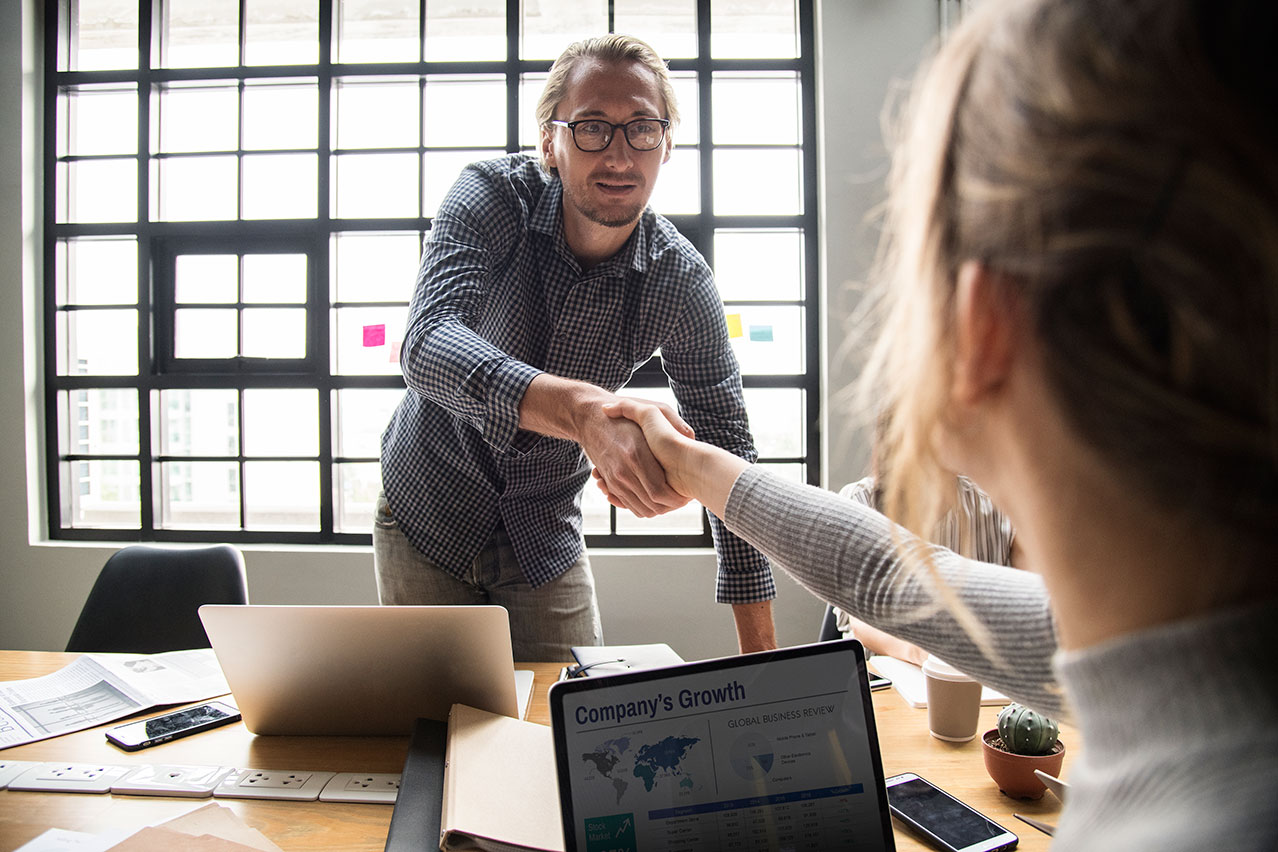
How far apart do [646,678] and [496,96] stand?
10.8 ft

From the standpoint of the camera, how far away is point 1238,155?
0.31 metres

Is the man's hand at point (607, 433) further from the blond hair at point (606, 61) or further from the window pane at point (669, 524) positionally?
the window pane at point (669, 524)

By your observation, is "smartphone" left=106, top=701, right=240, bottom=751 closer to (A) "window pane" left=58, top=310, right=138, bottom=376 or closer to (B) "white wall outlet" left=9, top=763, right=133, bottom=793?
(B) "white wall outlet" left=9, top=763, right=133, bottom=793

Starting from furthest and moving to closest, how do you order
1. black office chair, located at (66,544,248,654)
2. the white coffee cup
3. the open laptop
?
black office chair, located at (66,544,248,654), the white coffee cup, the open laptop

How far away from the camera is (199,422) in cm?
357

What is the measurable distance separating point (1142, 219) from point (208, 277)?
13.1ft

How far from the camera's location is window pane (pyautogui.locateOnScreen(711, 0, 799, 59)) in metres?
3.42

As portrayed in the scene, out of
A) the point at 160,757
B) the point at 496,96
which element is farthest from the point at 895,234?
the point at 496,96

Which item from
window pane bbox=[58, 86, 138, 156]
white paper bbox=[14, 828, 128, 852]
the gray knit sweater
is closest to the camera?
the gray knit sweater

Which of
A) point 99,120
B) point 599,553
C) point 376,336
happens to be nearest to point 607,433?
point 599,553

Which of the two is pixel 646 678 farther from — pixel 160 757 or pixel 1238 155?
pixel 160 757

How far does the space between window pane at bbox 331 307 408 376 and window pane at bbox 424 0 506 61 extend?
1194 millimetres

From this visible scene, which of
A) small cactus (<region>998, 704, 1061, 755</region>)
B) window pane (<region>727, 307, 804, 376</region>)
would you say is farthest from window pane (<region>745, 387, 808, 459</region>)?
small cactus (<region>998, 704, 1061, 755</region>)

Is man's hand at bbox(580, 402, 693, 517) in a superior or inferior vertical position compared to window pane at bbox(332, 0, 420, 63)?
inferior
